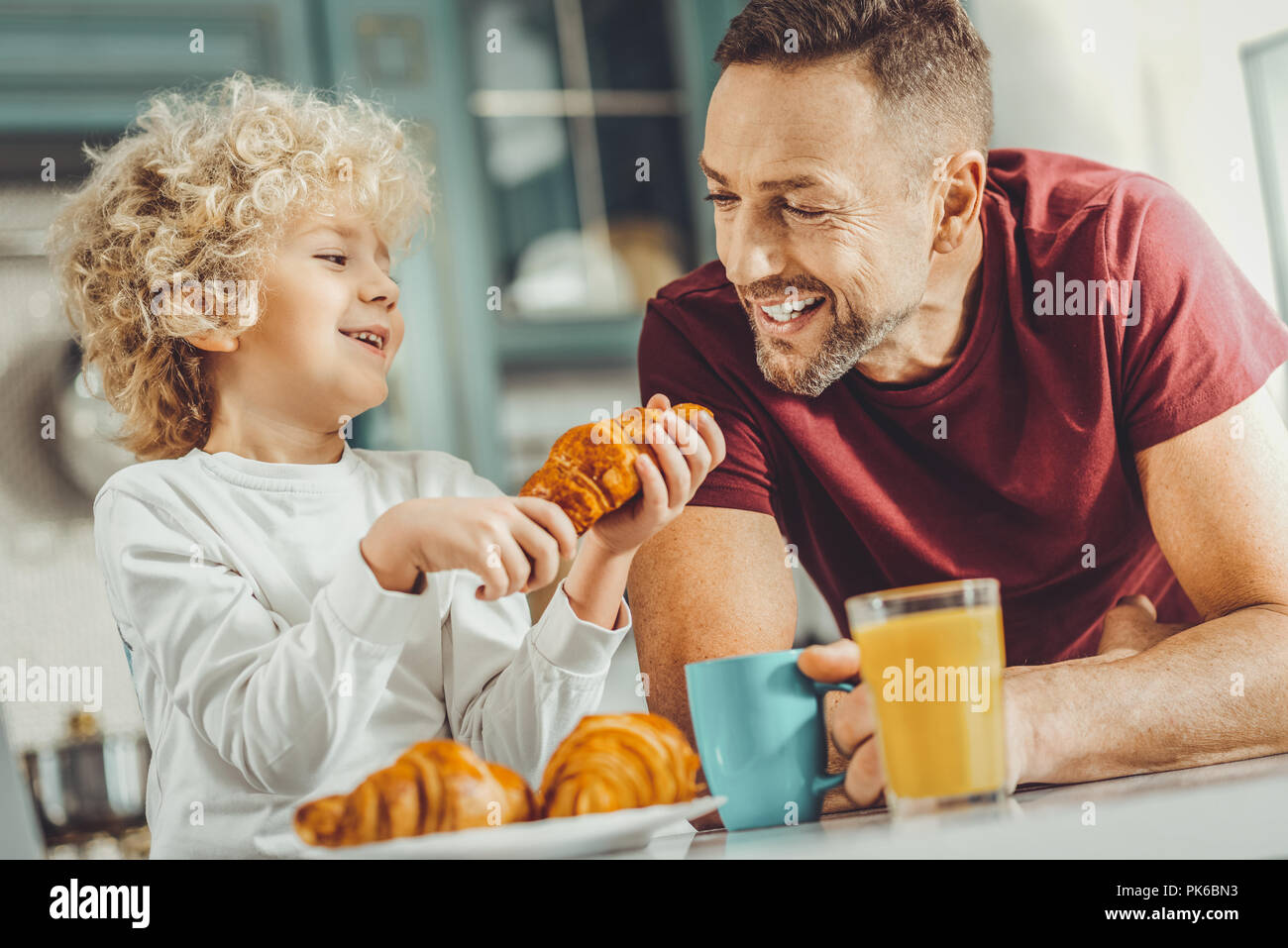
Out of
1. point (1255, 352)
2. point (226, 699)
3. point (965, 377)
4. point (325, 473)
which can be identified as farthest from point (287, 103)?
point (1255, 352)

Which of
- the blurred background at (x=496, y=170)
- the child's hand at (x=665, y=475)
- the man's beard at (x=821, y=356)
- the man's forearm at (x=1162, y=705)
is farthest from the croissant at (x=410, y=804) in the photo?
the blurred background at (x=496, y=170)

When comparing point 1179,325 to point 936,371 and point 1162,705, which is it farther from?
point 1162,705

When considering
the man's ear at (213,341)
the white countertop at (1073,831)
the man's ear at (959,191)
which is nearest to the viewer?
the white countertop at (1073,831)

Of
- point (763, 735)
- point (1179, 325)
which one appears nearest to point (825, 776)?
point (763, 735)

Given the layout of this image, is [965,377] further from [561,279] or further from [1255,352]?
[561,279]

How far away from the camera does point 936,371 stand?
47.8 inches

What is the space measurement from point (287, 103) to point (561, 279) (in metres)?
1.27

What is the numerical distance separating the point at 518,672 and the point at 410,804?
33 cm

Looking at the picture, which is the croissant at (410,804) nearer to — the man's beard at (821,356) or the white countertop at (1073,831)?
the white countertop at (1073,831)

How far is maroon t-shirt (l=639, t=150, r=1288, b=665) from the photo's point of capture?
1114 mm

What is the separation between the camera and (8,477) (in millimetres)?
1987

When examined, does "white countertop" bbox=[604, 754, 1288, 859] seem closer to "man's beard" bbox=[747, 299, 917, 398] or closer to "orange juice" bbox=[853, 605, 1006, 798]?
"orange juice" bbox=[853, 605, 1006, 798]

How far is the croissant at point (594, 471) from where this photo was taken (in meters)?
0.75

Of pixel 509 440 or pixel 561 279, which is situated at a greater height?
pixel 561 279
